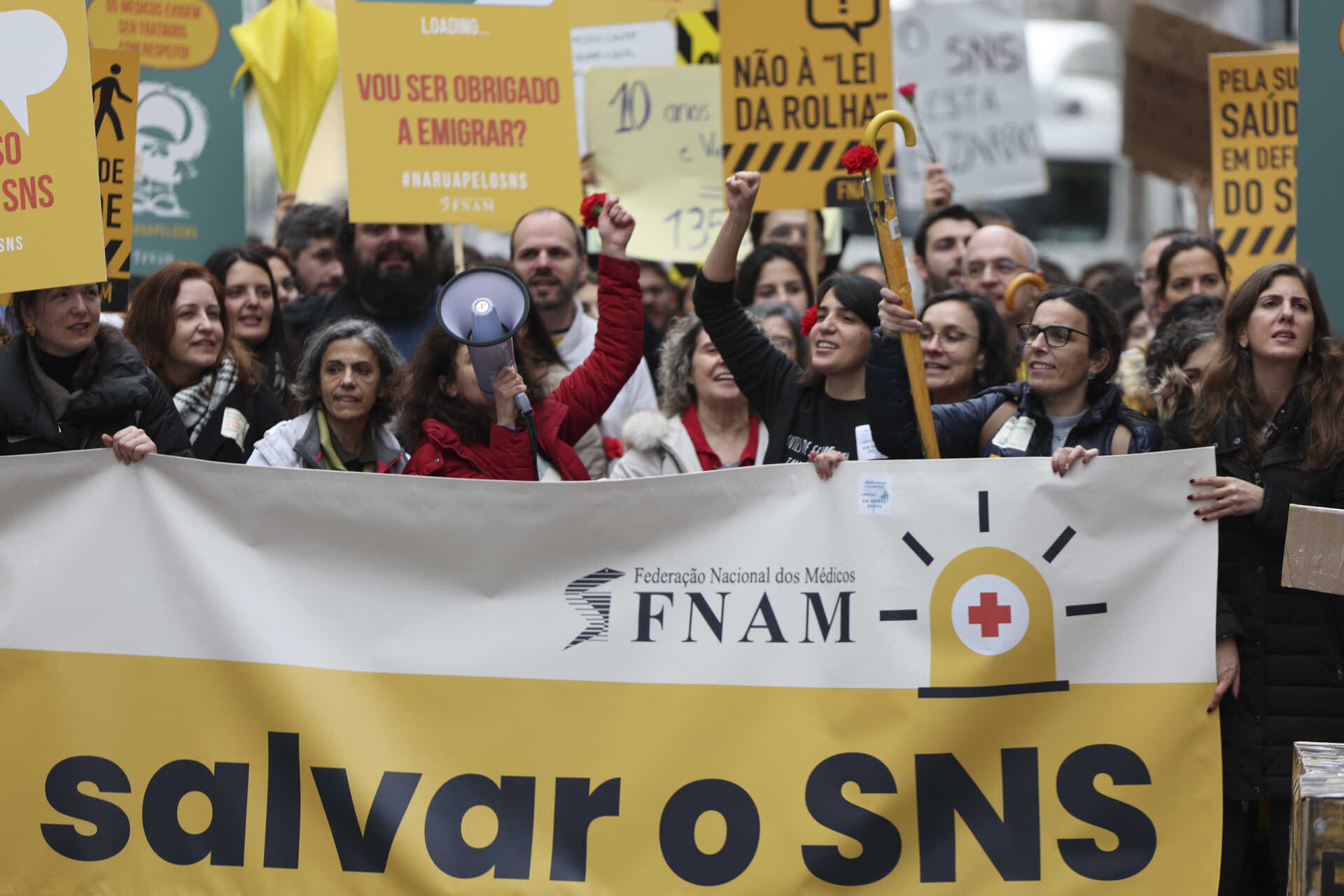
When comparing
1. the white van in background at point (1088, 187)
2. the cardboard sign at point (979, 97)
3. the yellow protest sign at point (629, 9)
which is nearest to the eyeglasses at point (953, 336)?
the cardboard sign at point (979, 97)

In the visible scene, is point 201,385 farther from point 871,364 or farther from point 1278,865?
point 1278,865

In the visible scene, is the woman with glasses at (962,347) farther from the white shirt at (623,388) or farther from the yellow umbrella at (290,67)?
the yellow umbrella at (290,67)

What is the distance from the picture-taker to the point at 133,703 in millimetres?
4285

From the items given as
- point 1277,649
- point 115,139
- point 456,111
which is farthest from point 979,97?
point 1277,649

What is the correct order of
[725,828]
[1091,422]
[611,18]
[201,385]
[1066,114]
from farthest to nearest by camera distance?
[1066,114] < [611,18] < [201,385] < [1091,422] < [725,828]

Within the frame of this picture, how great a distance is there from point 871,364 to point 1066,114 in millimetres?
25672

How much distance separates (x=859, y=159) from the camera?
4.04 metres

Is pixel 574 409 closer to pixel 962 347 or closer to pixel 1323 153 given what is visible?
pixel 962 347

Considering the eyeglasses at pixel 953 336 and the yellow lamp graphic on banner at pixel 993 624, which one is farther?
the eyeglasses at pixel 953 336

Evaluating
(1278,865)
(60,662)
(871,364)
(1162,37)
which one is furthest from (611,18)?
(1278,865)

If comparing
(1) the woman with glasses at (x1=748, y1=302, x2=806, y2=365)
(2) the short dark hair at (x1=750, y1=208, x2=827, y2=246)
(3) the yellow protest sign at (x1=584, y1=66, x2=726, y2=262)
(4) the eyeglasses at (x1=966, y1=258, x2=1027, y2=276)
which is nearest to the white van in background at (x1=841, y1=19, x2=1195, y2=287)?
(2) the short dark hair at (x1=750, y1=208, x2=827, y2=246)

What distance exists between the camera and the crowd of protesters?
418 centimetres

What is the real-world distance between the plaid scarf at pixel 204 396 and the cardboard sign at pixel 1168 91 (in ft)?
17.5

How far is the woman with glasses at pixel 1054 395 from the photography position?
4355mm
